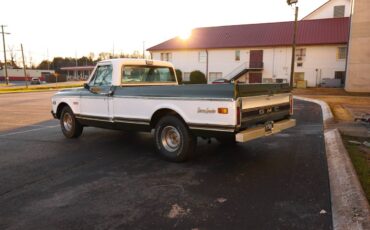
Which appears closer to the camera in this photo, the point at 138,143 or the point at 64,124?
the point at 138,143

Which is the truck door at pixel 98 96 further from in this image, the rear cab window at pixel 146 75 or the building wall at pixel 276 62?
the building wall at pixel 276 62

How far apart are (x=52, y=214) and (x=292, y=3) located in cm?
2035

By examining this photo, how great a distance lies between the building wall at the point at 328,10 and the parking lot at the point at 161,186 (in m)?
41.1

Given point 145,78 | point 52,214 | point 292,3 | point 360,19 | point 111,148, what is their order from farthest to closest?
point 360,19 < point 292,3 < point 145,78 < point 111,148 < point 52,214

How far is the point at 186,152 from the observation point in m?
5.97

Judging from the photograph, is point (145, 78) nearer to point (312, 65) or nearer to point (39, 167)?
point (39, 167)

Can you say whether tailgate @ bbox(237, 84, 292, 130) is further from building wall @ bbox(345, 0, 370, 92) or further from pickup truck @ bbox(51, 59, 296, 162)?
building wall @ bbox(345, 0, 370, 92)

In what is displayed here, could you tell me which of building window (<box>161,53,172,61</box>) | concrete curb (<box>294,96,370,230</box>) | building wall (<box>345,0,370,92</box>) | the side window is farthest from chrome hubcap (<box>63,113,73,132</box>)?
building window (<box>161,53,172,61</box>)

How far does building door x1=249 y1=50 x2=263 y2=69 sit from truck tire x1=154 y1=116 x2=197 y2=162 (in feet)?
121

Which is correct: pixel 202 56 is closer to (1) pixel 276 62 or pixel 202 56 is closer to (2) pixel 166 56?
(2) pixel 166 56

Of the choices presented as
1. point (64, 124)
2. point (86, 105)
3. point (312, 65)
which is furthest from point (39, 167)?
point (312, 65)

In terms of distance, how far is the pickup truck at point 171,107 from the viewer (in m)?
5.32

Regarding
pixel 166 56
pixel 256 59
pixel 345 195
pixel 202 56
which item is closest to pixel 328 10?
pixel 256 59

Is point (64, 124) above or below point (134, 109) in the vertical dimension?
below
